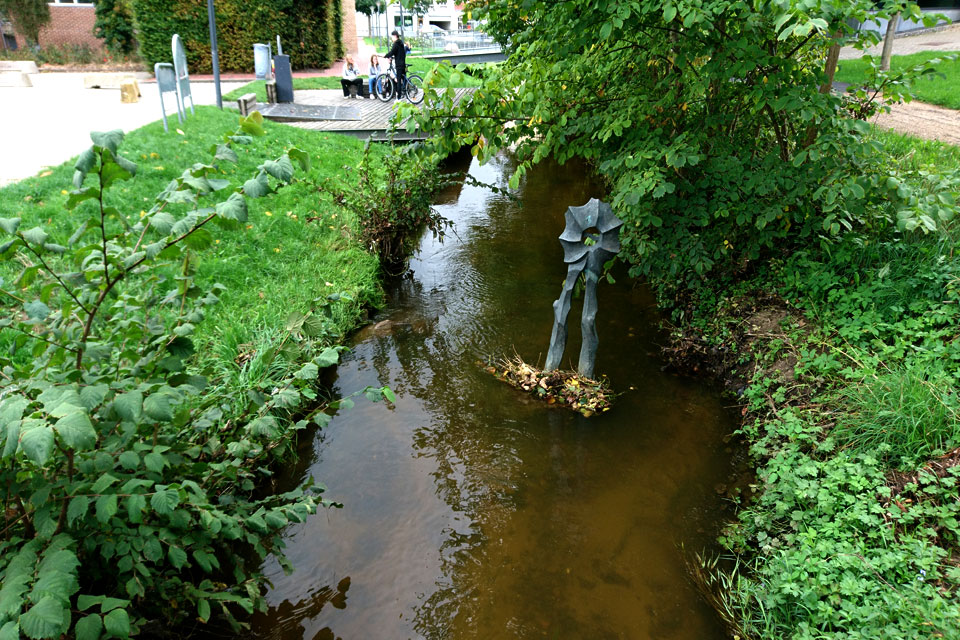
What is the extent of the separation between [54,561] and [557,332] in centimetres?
384

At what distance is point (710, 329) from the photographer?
5617mm

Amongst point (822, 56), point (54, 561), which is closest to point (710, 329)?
point (822, 56)

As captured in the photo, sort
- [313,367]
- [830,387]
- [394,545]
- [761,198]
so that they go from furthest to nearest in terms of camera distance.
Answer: [761,198] < [830,387] < [394,545] < [313,367]

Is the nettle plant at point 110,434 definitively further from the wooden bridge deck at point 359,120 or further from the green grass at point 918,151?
the wooden bridge deck at point 359,120

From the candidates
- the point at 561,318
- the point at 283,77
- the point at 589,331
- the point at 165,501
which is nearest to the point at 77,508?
the point at 165,501

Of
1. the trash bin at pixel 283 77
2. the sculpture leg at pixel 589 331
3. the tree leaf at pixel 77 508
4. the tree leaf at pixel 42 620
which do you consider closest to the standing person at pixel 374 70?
the trash bin at pixel 283 77

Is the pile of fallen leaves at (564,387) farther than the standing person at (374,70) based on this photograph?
No

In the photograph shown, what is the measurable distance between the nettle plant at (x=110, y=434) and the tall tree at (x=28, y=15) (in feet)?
91.3

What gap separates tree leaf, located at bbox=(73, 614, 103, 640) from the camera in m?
A: 1.88

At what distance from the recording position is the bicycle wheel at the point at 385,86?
17203mm

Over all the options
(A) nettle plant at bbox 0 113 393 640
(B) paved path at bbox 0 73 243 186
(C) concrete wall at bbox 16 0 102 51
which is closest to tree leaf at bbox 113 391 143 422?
(A) nettle plant at bbox 0 113 393 640

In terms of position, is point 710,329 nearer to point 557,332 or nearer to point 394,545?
point 557,332

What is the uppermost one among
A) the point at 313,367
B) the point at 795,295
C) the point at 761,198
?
the point at 761,198

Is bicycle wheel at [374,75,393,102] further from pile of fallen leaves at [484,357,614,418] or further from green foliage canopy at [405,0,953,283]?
pile of fallen leaves at [484,357,614,418]
